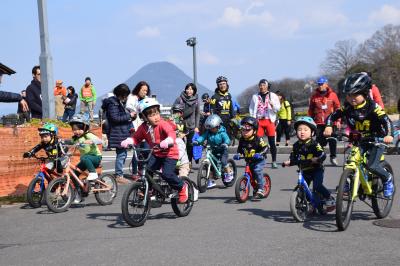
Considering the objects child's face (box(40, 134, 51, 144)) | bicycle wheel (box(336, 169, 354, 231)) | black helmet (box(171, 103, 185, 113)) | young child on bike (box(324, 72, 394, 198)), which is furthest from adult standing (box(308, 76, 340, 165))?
bicycle wheel (box(336, 169, 354, 231))

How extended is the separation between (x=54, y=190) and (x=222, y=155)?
11.5 ft

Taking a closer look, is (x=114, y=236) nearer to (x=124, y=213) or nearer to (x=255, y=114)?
(x=124, y=213)

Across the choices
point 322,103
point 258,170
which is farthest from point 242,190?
point 322,103

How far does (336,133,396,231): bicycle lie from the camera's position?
6539mm

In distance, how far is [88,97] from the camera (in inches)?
945

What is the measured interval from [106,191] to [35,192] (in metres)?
1.17

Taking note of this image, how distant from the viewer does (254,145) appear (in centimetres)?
930

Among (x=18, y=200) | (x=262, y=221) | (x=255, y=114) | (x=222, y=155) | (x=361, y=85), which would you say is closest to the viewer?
(x=361, y=85)

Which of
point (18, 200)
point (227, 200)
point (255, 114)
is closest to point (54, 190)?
point (18, 200)

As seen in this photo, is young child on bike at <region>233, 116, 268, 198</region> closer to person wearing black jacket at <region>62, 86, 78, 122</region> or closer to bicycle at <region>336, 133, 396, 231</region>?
bicycle at <region>336, 133, 396, 231</region>

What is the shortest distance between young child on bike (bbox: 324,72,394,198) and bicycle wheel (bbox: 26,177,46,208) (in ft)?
15.7

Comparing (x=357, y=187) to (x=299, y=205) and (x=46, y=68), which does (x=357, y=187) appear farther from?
(x=46, y=68)

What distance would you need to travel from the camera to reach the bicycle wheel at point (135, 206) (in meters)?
7.16

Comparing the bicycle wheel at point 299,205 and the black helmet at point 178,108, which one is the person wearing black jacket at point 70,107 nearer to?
the black helmet at point 178,108
